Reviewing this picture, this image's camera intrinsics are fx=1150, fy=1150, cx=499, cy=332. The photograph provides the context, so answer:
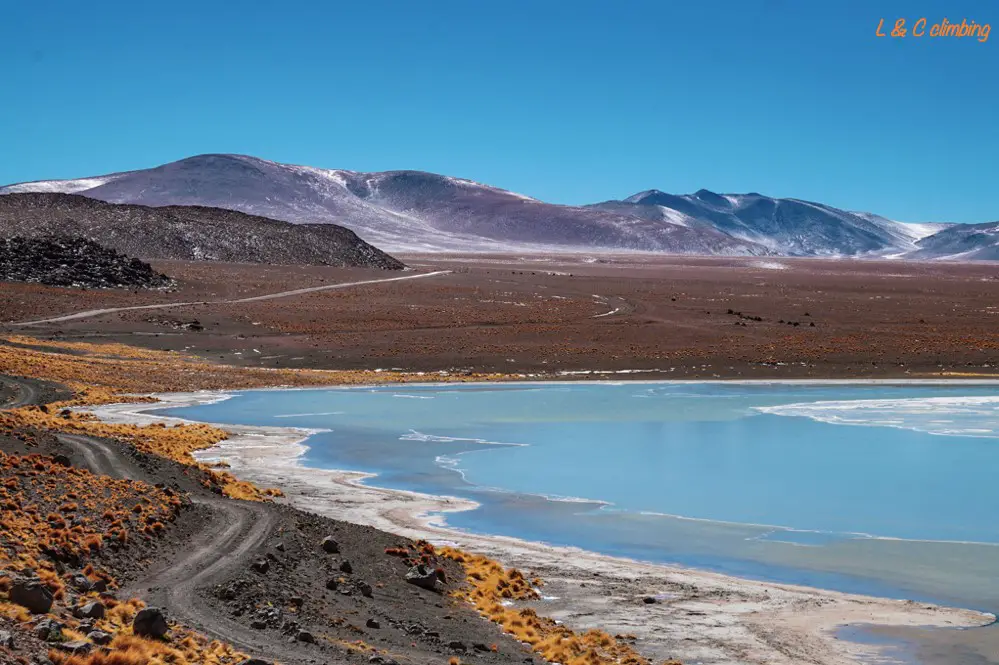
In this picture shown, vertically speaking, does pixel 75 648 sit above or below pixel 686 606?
above

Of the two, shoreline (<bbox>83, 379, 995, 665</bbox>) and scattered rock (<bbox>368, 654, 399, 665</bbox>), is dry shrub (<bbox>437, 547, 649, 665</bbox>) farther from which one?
scattered rock (<bbox>368, 654, 399, 665</bbox>)

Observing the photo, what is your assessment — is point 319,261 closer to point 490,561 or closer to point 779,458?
point 779,458

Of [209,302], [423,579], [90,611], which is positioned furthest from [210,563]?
[209,302]

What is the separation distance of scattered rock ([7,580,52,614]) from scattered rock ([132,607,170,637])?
0.65 meters

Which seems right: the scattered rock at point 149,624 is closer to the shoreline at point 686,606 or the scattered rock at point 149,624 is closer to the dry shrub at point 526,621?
the dry shrub at point 526,621

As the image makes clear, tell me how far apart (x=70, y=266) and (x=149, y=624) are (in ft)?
194

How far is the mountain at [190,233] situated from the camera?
283ft

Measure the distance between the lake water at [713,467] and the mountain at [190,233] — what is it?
56.1 metres

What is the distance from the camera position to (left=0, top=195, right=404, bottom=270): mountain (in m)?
86.4

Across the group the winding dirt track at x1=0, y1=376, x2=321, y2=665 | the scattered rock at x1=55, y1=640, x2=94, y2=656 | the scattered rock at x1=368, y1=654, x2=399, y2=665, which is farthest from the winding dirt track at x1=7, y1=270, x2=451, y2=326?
the scattered rock at x1=55, y1=640, x2=94, y2=656

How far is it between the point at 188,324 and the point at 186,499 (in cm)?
3686

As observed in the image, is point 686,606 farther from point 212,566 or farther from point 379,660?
point 212,566

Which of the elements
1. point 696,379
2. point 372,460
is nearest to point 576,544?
point 372,460

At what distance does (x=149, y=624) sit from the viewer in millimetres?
8641
